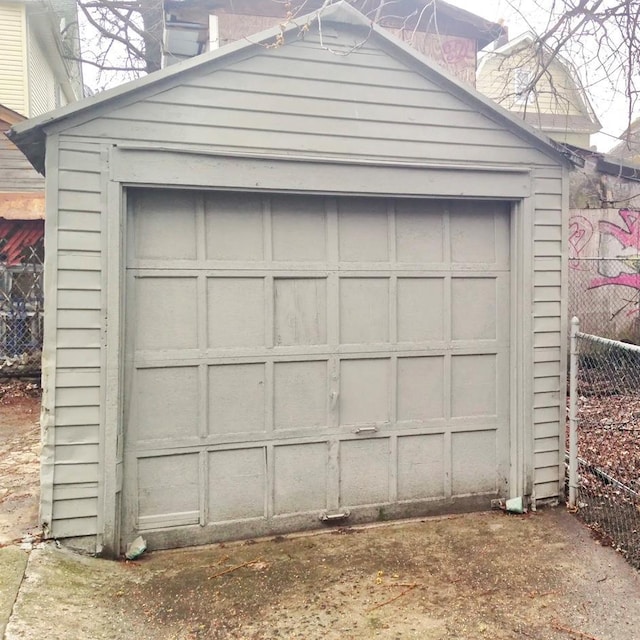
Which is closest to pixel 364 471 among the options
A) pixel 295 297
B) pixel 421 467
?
pixel 421 467

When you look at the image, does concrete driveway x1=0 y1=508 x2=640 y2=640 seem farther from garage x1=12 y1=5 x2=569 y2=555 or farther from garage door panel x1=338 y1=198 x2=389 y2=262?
garage door panel x1=338 y1=198 x2=389 y2=262

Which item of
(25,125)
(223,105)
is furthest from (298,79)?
(25,125)

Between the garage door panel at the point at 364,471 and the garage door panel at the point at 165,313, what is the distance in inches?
53.6

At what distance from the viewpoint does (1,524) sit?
369 cm

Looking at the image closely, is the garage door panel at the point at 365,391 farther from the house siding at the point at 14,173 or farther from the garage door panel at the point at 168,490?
the house siding at the point at 14,173

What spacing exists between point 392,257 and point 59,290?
7.34ft

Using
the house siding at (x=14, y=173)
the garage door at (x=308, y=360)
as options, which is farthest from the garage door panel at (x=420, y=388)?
the house siding at (x=14, y=173)

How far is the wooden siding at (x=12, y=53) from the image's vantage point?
11203 mm

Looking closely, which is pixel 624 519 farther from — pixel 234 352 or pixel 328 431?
pixel 234 352

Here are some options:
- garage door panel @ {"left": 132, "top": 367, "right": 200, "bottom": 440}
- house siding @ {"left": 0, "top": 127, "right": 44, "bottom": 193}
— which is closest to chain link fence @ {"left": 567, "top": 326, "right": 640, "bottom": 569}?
garage door panel @ {"left": 132, "top": 367, "right": 200, "bottom": 440}

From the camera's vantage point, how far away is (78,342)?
3436 millimetres

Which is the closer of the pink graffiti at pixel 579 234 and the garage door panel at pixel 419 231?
the garage door panel at pixel 419 231

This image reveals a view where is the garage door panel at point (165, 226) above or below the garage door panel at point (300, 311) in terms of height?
above

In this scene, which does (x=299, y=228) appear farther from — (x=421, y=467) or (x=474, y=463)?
(x=474, y=463)
